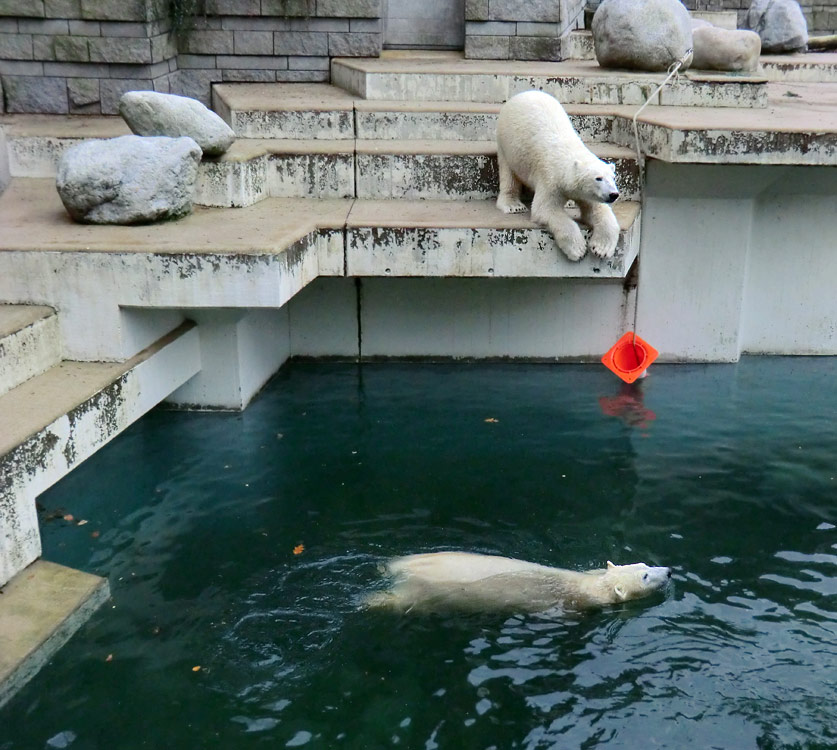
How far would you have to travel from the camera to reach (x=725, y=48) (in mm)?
9086

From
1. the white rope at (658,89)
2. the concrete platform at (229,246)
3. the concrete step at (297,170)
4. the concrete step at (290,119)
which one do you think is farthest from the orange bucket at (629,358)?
the concrete step at (290,119)

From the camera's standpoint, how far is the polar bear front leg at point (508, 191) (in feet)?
22.1

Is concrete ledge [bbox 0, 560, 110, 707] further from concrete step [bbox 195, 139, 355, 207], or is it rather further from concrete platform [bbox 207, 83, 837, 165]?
concrete platform [bbox 207, 83, 837, 165]

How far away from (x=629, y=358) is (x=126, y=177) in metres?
3.64

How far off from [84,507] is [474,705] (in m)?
2.60

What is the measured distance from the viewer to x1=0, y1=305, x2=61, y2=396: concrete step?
4.96 m

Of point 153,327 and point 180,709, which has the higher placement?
point 153,327

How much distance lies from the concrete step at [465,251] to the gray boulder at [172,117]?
1.10m

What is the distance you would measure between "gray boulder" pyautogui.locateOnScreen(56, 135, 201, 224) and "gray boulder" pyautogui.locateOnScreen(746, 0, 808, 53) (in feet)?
30.5

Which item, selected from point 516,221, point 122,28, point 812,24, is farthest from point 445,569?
point 812,24

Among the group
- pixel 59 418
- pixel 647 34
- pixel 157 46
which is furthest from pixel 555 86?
pixel 59 418

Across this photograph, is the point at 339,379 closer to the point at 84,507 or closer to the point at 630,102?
the point at 84,507

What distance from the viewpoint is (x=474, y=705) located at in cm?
384

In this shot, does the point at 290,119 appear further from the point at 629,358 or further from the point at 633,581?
the point at 633,581
